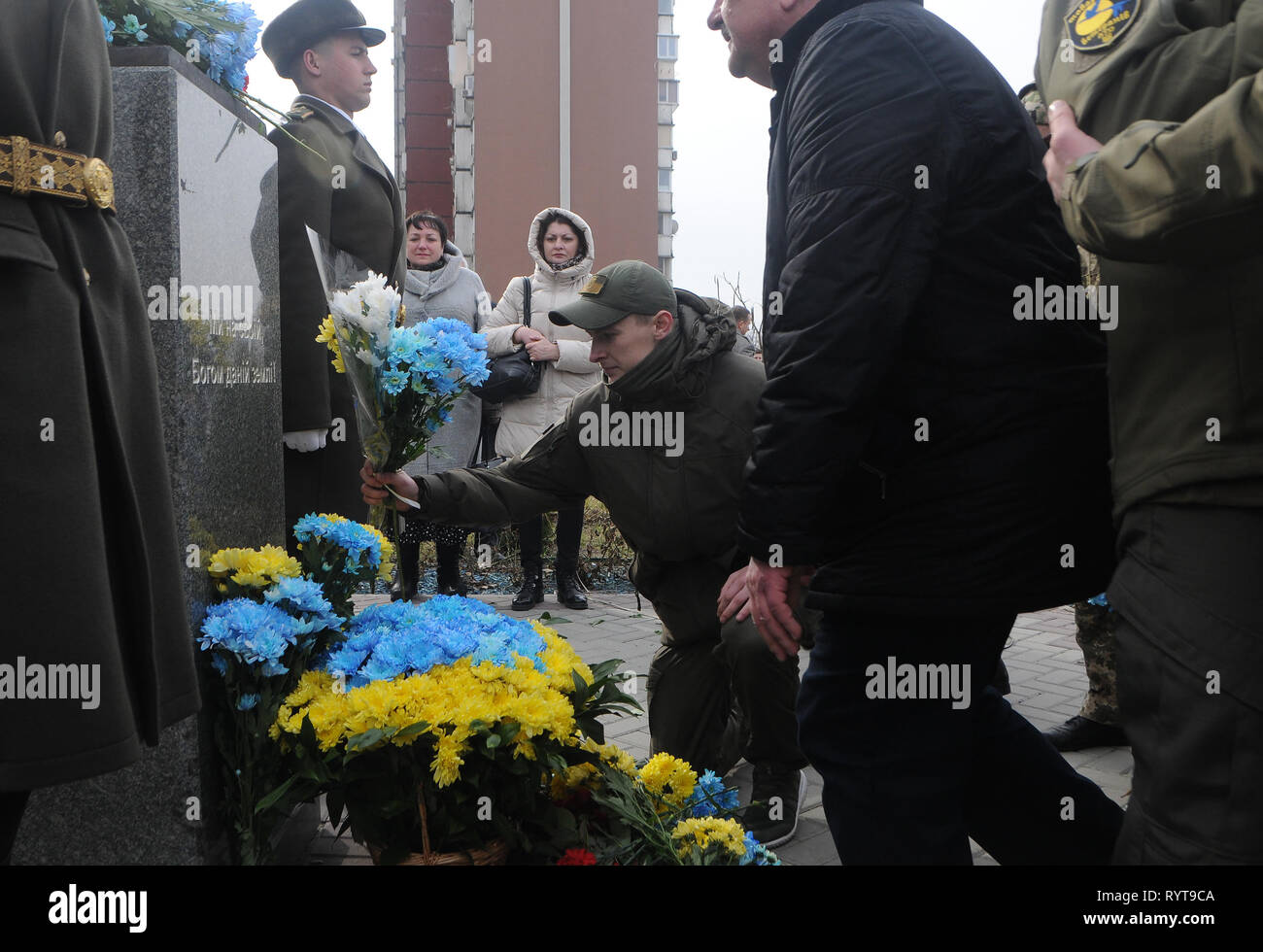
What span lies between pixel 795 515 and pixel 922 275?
49 centimetres

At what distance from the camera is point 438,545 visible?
696 cm

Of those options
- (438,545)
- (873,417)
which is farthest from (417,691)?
(438,545)

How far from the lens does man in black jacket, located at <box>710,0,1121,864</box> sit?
193 centimetres

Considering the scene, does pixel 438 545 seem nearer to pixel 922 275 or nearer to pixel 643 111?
pixel 922 275

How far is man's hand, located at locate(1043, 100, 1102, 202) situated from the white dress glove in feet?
8.27

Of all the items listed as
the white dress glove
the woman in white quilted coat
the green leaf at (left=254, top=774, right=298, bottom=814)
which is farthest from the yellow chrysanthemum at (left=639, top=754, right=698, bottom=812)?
the woman in white quilted coat

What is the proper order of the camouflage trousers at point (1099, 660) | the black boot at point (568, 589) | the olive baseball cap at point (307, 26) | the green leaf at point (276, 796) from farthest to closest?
the black boot at point (568, 589), the camouflage trousers at point (1099, 660), the olive baseball cap at point (307, 26), the green leaf at point (276, 796)

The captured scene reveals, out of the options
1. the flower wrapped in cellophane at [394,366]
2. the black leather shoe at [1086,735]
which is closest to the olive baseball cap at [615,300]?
the flower wrapped in cellophane at [394,366]

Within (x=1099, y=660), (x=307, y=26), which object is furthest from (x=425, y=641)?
(x=1099, y=660)

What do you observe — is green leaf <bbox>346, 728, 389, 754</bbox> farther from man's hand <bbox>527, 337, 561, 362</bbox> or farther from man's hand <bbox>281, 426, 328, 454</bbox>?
man's hand <bbox>527, 337, 561, 362</bbox>

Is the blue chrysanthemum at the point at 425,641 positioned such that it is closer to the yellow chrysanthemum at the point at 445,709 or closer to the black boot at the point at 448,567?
the yellow chrysanthemum at the point at 445,709

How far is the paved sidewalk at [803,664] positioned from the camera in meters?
3.34

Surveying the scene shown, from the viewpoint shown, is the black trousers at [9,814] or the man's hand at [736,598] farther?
the man's hand at [736,598]

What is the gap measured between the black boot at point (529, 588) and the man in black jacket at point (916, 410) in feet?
16.7
